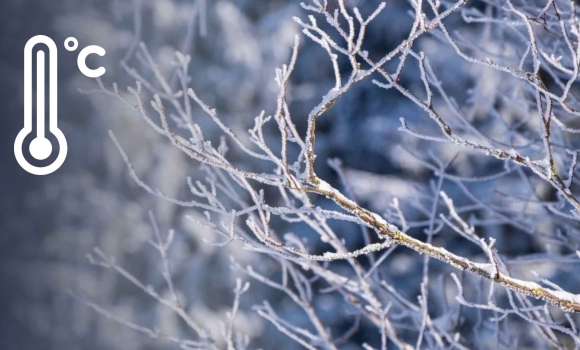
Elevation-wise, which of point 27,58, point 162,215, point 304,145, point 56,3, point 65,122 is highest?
point 56,3

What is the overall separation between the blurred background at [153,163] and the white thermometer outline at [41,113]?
8 centimetres

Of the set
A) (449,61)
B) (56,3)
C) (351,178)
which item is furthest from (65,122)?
(449,61)

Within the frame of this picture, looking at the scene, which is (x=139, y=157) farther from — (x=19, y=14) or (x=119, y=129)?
(x=19, y=14)

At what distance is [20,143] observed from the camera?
17.5 ft

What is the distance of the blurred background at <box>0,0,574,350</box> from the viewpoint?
4.23 m

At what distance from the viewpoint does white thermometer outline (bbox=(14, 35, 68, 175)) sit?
17.2 feet

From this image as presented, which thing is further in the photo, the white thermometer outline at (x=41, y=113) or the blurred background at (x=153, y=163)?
the white thermometer outline at (x=41, y=113)

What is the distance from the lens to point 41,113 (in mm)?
5316

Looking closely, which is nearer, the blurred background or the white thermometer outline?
the blurred background

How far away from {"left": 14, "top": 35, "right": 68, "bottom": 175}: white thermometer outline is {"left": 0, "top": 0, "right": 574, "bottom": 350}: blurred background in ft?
0.27

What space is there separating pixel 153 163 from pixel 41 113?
43.2 inches

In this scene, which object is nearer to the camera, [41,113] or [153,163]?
[153,163]

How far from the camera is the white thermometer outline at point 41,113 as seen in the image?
5.25 m

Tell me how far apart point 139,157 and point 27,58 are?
1.29 meters
